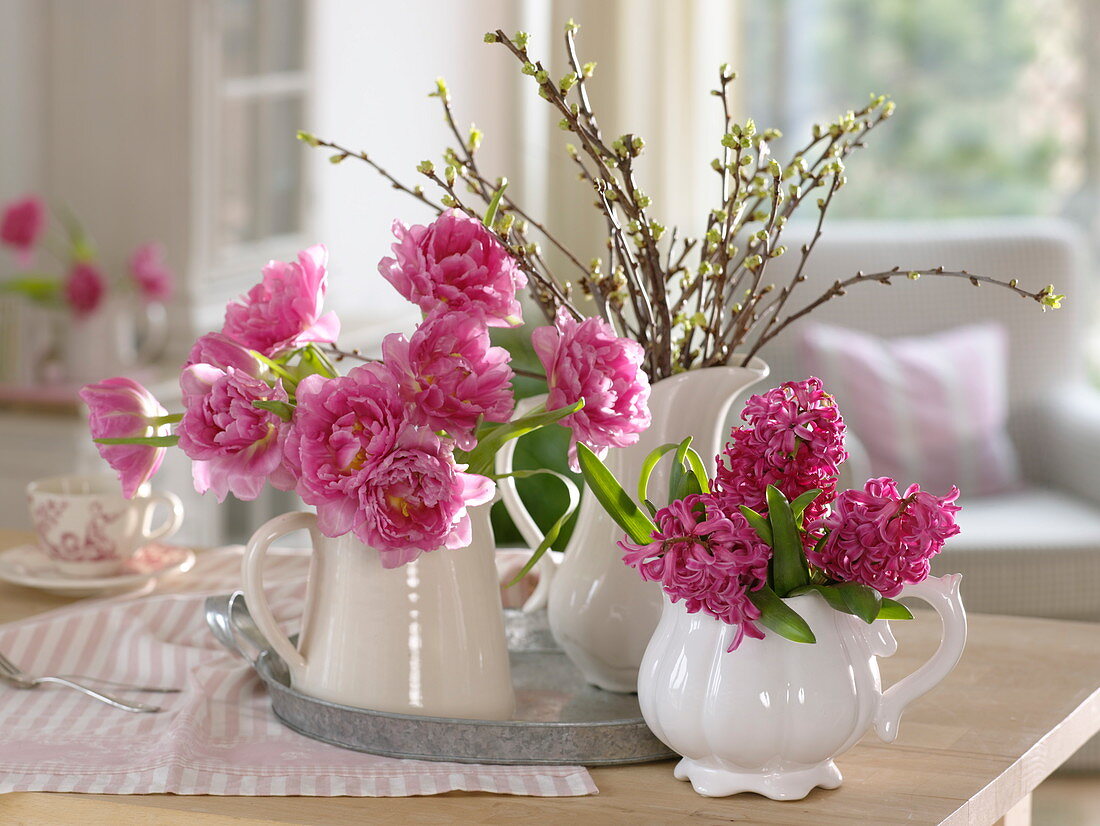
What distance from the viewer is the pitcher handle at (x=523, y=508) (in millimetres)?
905

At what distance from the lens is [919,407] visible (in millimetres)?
2635

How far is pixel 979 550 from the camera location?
2275 mm

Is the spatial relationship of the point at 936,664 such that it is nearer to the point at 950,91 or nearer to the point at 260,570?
the point at 260,570

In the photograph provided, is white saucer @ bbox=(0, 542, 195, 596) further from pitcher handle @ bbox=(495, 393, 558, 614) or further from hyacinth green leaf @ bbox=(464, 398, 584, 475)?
hyacinth green leaf @ bbox=(464, 398, 584, 475)

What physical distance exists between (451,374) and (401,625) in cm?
16

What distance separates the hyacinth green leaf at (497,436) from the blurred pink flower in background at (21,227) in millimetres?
1789

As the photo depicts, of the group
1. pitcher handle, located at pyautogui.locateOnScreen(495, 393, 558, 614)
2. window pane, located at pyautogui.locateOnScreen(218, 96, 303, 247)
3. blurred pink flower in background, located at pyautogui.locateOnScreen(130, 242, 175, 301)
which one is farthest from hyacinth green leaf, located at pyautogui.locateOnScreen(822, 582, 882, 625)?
window pane, located at pyautogui.locateOnScreen(218, 96, 303, 247)

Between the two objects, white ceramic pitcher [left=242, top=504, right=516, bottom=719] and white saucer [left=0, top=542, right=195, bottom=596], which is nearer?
white ceramic pitcher [left=242, top=504, right=516, bottom=719]

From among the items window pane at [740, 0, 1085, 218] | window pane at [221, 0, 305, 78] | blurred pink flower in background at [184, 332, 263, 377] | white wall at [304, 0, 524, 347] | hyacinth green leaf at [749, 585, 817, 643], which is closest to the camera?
hyacinth green leaf at [749, 585, 817, 643]

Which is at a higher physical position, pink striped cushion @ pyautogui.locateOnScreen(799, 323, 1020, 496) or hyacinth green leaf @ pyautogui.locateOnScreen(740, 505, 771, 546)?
hyacinth green leaf @ pyautogui.locateOnScreen(740, 505, 771, 546)

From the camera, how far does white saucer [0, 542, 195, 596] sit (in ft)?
4.01

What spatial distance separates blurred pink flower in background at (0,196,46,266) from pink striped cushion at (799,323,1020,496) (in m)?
1.40

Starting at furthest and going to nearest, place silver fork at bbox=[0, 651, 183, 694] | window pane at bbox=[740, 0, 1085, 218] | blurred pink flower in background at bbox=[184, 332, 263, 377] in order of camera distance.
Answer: window pane at bbox=[740, 0, 1085, 218] < silver fork at bbox=[0, 651, 183, 694] < blurred pink flower in background at bbox=[184, 332, 263, 377]

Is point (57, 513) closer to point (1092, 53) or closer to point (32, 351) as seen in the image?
point (32, 351)
